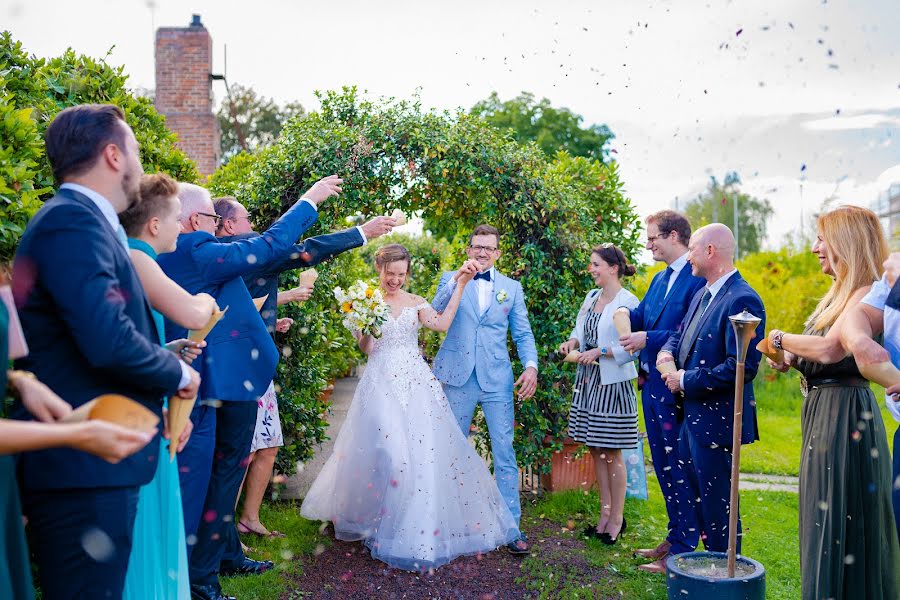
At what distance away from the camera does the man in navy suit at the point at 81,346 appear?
1.97 meters

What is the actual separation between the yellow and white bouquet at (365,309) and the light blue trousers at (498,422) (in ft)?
2.28

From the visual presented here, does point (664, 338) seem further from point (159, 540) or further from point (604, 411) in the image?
point (159, 540)

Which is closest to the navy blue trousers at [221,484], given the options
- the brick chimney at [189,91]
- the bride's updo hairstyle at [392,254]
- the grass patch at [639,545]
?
the bride's updo hairstyle at [392,254]

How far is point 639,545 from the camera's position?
512 centimetres

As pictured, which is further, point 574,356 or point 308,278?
point 574,356

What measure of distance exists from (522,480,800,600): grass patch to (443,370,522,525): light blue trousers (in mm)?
504

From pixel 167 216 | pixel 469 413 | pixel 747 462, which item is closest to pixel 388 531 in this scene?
pixel 469 413

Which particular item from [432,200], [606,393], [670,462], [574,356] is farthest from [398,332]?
[670,462]

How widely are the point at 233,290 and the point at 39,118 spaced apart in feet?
4.18

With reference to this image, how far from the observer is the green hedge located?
9.40 ft

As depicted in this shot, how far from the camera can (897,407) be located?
9.98 feet

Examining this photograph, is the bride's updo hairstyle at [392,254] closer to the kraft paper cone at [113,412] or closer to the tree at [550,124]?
the kraft paper cone at [113,412]

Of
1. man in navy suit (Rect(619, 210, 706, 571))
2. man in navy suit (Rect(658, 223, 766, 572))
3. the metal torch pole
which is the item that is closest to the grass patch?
man in navy suit (Rect(619, 210, 706, 571))

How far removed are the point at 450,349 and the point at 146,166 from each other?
2343mm
